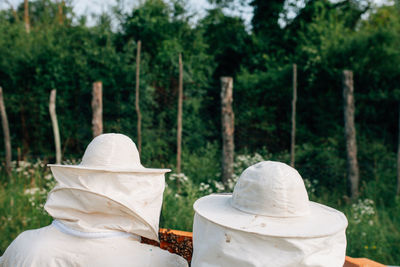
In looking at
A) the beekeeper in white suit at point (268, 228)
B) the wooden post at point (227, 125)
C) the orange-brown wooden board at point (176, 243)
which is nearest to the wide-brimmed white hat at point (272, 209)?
the beekeeper in white suit at point (268, 228)

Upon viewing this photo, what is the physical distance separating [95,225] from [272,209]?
994 mm

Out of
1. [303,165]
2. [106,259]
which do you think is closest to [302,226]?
[106,259]

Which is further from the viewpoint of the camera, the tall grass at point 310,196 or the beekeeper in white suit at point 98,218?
the tall grass at point 310,196

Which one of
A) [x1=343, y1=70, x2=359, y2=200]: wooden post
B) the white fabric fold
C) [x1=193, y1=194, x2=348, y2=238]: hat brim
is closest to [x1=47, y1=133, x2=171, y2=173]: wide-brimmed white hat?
[x1=193, y1=194, x2=348, y2=238]: hat brim

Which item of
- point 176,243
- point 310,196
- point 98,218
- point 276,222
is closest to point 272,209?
point 276,222

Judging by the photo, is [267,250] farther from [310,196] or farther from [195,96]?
[195,96]

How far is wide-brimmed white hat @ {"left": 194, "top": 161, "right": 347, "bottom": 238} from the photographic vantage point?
1.32 m

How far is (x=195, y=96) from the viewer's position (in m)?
8.36

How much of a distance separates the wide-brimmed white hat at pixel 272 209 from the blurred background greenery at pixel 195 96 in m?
4.26

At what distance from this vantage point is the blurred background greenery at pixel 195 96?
6496 mm

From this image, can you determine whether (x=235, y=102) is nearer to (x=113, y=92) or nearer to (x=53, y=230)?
(x=113, y=92)

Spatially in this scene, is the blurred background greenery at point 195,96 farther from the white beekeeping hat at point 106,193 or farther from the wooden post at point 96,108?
the white beekeeping hat at point 106,193

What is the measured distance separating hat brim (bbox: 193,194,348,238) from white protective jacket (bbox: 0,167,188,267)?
1.47 feet

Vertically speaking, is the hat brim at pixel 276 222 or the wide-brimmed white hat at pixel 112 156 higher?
the wide-brimmed white hat at pixel 112 156
